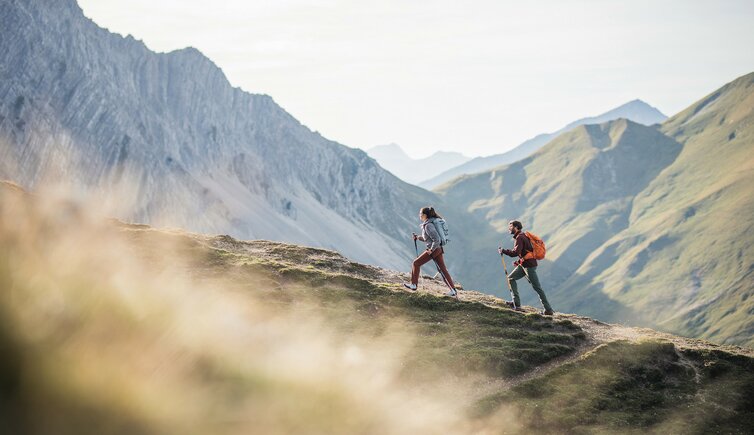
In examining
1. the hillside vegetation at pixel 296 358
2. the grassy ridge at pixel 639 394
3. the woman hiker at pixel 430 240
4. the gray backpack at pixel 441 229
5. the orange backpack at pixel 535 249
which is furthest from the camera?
the gray backpack at pixel 441 229

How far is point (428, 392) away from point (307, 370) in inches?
175

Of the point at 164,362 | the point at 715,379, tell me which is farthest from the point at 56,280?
the point at 715,379

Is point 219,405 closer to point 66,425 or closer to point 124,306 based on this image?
point 66,425

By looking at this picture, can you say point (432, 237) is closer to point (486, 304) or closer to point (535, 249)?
point (486, 304)

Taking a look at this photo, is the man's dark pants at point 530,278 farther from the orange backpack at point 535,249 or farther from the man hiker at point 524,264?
the orange backpack at point 535,249

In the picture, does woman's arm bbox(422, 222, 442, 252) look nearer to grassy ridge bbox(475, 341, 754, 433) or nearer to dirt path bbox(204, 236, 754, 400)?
dirt path bbox(204, 236, 754, 400)

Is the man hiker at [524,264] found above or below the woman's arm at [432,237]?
below

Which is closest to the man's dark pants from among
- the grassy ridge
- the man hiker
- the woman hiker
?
the man hiker

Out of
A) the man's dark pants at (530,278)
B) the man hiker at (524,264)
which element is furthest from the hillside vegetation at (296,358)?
the man hiker at (524,264)

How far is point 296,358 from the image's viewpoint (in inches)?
993

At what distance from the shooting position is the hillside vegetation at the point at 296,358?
2131cm

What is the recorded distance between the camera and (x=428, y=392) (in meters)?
24.1

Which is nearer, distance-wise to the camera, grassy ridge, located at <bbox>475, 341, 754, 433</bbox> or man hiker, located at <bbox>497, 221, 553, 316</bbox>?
grassy ridge, located at <bbox>475, 341, 754, 433</bbox>

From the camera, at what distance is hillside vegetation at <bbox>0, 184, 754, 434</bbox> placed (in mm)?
21312
